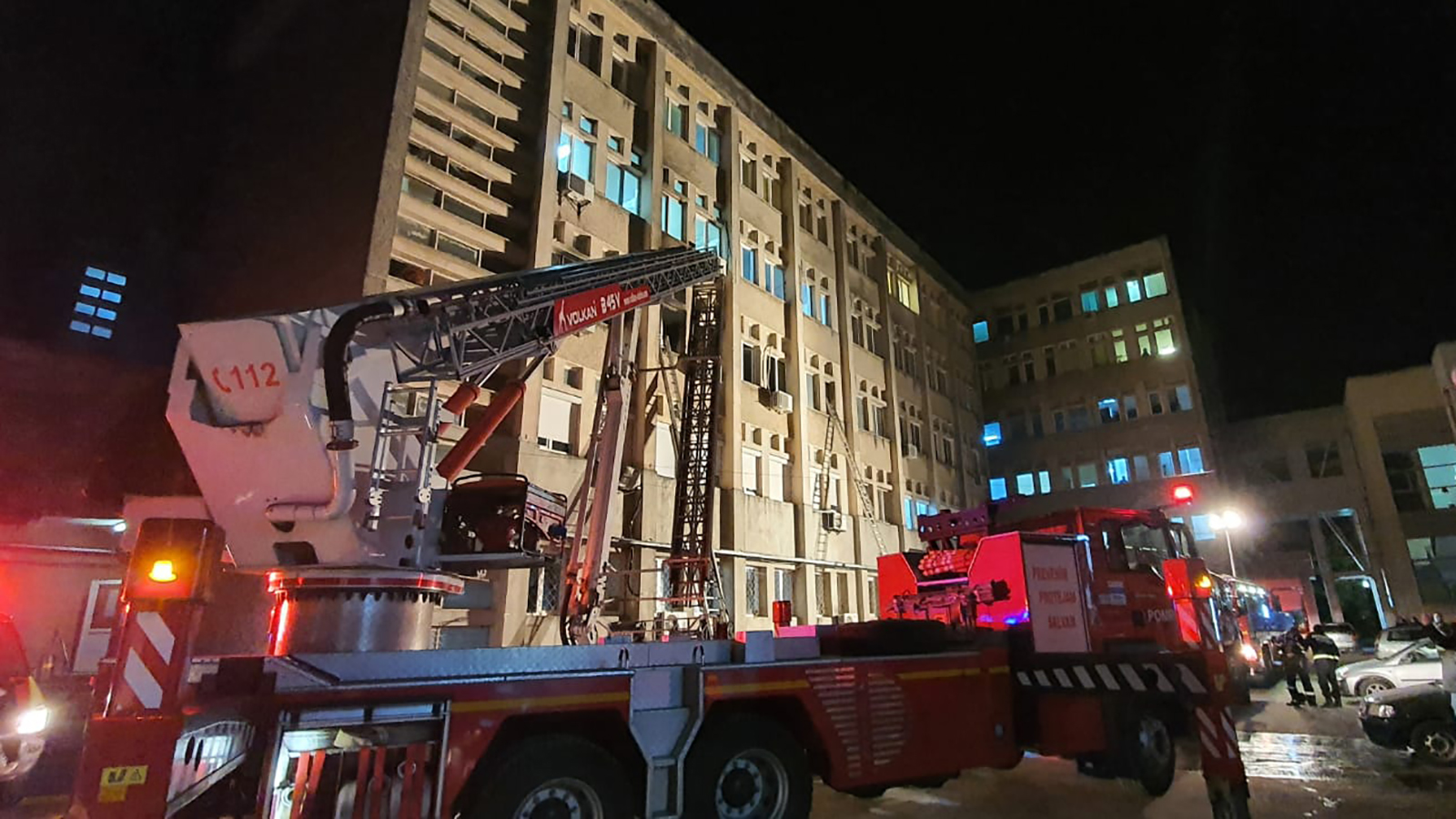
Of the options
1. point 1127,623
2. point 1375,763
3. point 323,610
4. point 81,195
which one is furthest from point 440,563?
point 81,195

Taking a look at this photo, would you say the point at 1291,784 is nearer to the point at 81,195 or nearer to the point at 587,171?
the point at 587,171

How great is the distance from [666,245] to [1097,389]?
2900 cm

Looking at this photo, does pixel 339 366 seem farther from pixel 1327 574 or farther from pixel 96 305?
pixel 1327 574

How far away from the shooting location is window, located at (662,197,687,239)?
22969 millimetres

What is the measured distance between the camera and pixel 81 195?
21.8 meters

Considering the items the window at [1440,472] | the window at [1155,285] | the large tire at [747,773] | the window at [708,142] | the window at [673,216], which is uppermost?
the window at [1155,285]

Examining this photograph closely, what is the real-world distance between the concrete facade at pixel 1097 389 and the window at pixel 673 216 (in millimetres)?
26628

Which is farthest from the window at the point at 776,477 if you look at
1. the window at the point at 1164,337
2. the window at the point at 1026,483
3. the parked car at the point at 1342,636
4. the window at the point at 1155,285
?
the window at the point at 1155,285

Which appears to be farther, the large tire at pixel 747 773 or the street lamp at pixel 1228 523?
the street lamp at pixel 1228 523

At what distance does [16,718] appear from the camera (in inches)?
353

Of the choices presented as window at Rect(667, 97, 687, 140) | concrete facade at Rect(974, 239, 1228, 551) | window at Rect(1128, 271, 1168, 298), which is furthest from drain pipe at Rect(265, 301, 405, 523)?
window at Rect(1128, 271, 1168, 298)

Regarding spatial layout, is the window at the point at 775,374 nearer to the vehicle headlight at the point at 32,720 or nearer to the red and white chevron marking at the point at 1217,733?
the red and white chevron marking at the point at 1217,733

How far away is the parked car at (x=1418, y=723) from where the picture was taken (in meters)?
10.7

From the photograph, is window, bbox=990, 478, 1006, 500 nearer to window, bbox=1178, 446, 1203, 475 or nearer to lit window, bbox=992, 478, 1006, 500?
lit window, bbox=992, 478, 1006, 500
